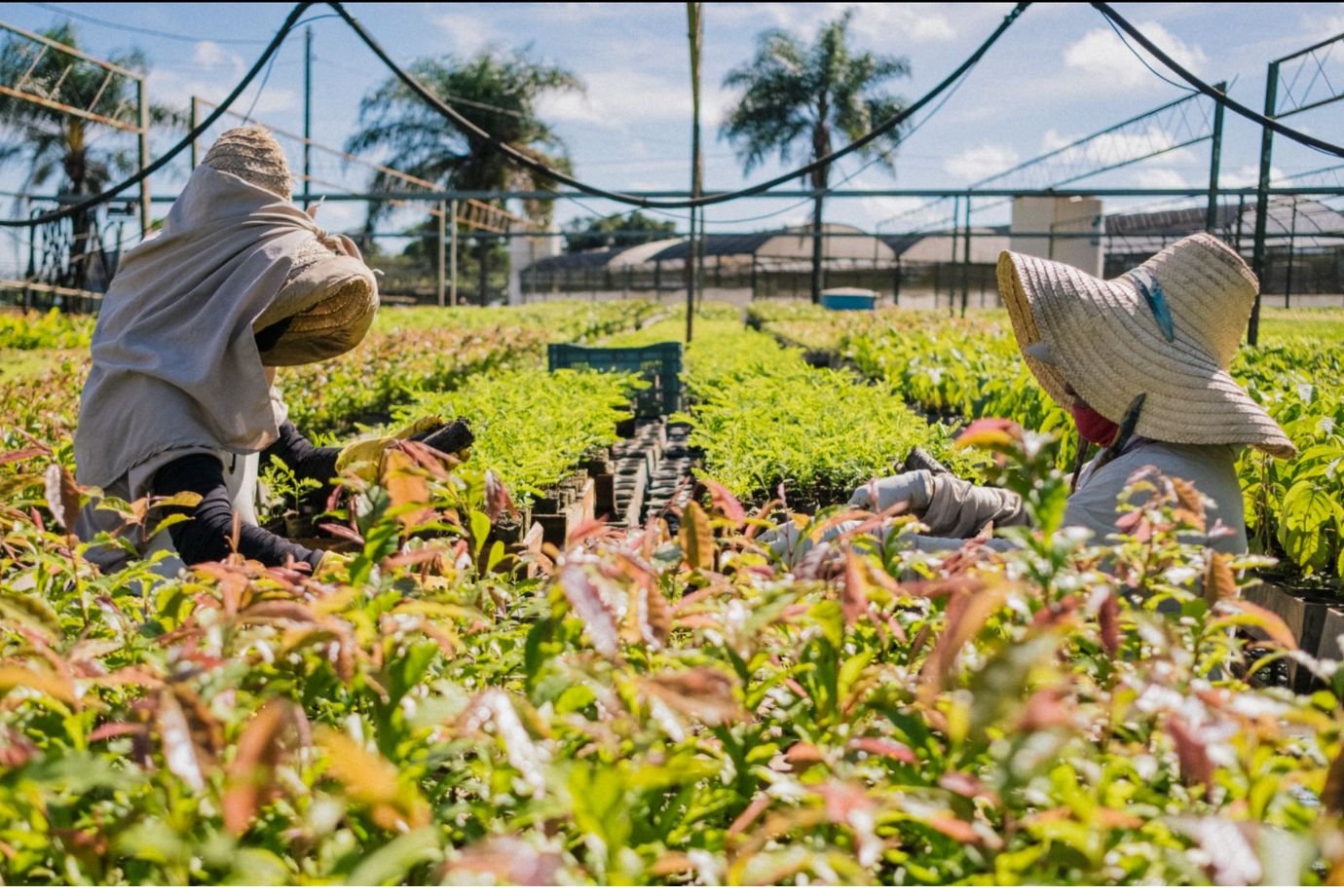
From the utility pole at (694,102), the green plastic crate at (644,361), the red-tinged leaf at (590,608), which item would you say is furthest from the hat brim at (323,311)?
the utility pole at (694,102)

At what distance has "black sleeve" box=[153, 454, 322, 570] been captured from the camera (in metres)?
2.51

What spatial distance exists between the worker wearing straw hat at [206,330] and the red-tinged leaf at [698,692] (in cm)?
183

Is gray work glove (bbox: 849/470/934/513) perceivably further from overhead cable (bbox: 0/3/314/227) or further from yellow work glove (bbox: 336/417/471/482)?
overhead cable (bbox: 0/3/314/227)

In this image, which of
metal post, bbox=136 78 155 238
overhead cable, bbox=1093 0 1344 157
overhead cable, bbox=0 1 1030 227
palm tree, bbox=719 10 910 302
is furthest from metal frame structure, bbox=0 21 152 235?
palm tree, bbox=719 10 910 302

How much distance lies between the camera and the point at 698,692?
1.12 meters

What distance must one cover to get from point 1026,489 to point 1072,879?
406 millimetres

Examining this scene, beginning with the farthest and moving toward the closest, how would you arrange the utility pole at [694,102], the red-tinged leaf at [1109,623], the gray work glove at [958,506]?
the utility pole at [694,102] → the gray work glove at [958,506] → the red-tinged leaf at [1109,623]

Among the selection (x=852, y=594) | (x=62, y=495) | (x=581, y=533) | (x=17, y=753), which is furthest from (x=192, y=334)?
(x=852, y=594)

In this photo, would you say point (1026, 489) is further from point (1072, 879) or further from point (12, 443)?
point (12, 443)

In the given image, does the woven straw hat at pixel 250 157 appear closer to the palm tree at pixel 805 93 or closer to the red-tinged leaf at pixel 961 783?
the red-tinged leaf at pixel 961 783

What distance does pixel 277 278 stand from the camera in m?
2.88

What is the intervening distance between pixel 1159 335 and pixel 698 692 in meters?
1.93

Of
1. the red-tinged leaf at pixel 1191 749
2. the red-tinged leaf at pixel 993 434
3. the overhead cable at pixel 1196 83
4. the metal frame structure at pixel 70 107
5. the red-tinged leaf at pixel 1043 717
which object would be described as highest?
the metal frame structure at pixel 70 107

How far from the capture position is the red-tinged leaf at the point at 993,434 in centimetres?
124
